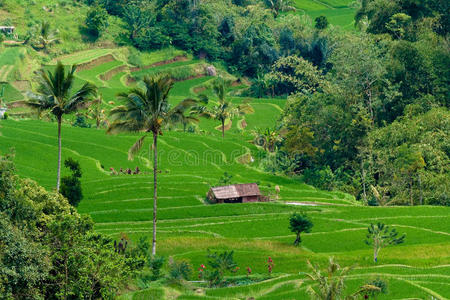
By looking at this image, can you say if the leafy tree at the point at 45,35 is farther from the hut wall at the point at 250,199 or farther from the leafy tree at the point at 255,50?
→ the hut wall at the point at 250,199

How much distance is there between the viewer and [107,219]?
5906cm

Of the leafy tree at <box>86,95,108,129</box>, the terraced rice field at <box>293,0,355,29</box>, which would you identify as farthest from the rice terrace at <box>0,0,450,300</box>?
the terraced rice field at <box>293,0,355,29</box>

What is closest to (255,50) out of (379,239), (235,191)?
(235,191)

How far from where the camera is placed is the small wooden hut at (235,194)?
211ft

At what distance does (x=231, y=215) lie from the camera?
62.2 metres

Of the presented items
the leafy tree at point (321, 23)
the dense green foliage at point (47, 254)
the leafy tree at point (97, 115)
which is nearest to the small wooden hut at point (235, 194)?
the dense green foliage at point (47, 254)

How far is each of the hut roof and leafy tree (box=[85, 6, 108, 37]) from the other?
7073cm

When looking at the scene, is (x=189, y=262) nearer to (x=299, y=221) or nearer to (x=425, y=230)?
(x=299, y=221)

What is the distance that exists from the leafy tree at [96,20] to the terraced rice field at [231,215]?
43.3 metres

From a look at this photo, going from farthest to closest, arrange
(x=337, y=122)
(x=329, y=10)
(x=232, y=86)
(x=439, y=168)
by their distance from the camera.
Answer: (x=329, y=10) < (x=232, y=86) < (x=337, y=122) < (x=439, y=168)

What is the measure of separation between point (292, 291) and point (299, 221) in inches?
499

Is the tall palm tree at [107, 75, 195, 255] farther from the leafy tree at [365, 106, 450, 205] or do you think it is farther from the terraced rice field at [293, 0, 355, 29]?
the terraced rice field at [293, 0, 355, 29]

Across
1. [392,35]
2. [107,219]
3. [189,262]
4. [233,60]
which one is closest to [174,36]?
[233,60]

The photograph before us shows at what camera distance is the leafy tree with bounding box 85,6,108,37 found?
128 m
